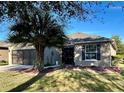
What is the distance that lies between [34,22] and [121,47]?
103 ft

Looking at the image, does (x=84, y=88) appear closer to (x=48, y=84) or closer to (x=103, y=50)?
(x=48, y=84)

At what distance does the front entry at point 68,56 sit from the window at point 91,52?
2.27 meters

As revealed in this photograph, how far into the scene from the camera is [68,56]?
96.2ft

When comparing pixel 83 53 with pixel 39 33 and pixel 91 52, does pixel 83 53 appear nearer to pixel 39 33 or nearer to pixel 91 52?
pixel 91 52

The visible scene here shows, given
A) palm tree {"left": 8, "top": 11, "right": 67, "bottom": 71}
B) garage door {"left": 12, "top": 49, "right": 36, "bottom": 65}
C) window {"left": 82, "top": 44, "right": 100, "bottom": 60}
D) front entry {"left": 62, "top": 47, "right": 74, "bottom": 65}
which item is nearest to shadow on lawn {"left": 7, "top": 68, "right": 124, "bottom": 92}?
palm tree {"left": 8, "top": 11, "right": 67, "bottom": 71}

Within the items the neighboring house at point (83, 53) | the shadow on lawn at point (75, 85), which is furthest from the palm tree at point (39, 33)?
the shadow on lawn at point (75, 85)

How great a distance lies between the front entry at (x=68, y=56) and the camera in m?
28.8

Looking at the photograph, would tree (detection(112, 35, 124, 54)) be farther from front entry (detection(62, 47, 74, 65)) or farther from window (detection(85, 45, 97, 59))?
window (detection(85, 45, 97, 59))

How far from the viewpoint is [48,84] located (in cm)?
1352

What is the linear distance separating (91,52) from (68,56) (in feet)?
12.9

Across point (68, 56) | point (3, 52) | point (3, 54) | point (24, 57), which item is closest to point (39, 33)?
point (68, 56)

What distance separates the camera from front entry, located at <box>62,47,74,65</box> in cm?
2884

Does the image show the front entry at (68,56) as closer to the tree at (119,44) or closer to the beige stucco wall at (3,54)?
the beige stucco wall at (3,54)

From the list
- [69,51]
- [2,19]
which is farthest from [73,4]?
[69,51]
